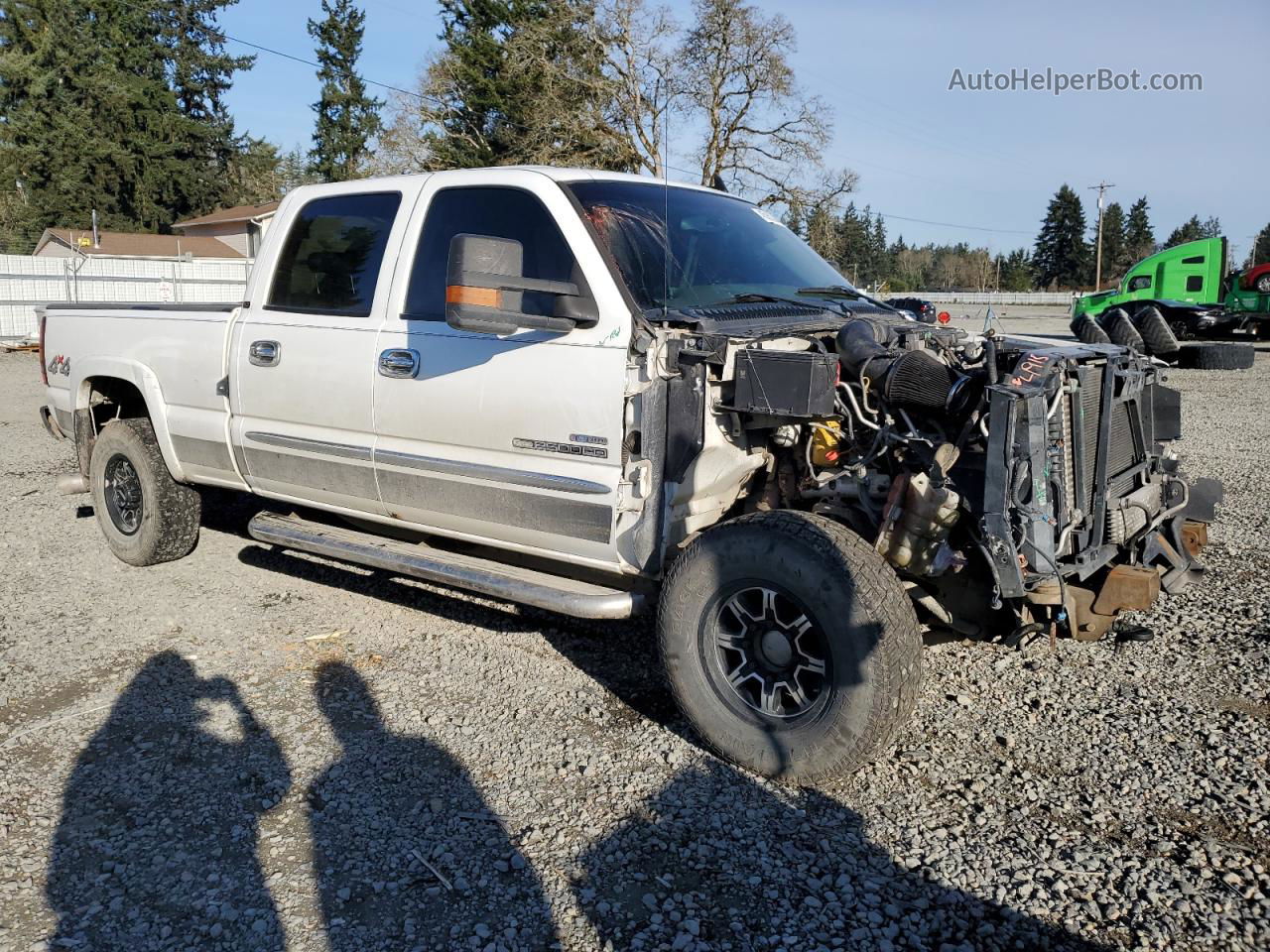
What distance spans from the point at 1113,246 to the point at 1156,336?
313 ft

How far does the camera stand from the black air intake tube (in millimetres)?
3387

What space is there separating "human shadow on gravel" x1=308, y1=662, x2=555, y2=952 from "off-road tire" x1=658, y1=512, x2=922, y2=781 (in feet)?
2.89

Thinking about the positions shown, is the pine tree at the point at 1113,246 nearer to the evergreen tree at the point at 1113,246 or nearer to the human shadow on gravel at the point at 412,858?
the evergreen tree at the point at 1113,246

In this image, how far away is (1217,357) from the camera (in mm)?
4207

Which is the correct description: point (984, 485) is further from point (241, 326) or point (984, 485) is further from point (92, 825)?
point (241, 326)

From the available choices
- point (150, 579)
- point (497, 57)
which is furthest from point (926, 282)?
point (150, 579)

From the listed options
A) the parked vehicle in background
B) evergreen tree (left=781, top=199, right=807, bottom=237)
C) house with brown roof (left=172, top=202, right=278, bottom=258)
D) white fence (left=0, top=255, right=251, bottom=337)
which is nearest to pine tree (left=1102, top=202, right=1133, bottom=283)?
evergreen tree (left=781, top=199, right=807, bottom=237)

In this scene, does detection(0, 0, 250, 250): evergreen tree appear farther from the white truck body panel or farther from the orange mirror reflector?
the orange mirror reflector

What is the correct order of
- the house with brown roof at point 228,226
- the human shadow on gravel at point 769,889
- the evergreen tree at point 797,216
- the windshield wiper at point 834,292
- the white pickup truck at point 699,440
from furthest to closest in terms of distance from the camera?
1. the house with brown roof at point 228,226
2. the evergreen tree at point 797,216
3. the windshield wiper at point 834,292
4. the white pickup truck at point 699,440
5. the human shadow on gravel at point 769,889

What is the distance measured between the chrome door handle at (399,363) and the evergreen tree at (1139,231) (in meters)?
101

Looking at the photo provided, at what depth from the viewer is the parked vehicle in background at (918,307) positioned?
5025mm

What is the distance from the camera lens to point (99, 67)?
Result: 50250mm

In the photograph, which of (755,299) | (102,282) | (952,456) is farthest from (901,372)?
(102,282)

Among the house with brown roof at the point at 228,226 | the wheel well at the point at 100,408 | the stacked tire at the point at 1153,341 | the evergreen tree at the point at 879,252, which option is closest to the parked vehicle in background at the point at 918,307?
the stacked tire at the point at 1153,341
